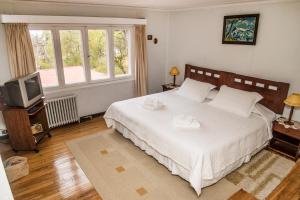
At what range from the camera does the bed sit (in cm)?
239

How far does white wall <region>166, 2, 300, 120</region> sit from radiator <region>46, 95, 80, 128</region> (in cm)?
263

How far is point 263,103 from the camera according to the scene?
3.50m

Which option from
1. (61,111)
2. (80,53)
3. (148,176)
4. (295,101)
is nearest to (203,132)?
(148,176)

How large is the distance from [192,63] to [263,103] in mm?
1815

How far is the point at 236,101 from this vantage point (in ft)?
11.1

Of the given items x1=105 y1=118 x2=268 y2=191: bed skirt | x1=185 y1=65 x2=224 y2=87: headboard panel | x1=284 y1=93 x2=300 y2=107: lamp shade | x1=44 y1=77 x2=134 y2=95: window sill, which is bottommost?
x1=105 y1=118 x2=268 y2=191: bed skirt

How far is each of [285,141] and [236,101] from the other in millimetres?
908

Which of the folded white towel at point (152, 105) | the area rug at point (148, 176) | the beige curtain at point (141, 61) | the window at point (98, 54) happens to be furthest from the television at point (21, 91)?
the beige curtain at point (141, 61)

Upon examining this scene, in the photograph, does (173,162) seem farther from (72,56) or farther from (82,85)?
(72,56)

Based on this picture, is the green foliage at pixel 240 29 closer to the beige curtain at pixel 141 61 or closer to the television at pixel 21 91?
the beige curtain at pixel 141 61

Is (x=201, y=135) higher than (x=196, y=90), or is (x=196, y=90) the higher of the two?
(x=196, y=90)

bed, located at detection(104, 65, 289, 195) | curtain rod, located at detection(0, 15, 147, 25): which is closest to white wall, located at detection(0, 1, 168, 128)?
curtain rod, located at detection(0, 15, 147, 25)

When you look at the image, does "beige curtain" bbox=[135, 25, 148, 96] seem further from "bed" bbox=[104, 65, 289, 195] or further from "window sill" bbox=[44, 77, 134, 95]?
Answer: "bed" bbox=[104, 65, 289, 195]

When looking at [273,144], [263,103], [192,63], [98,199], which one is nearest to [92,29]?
[192,63]
